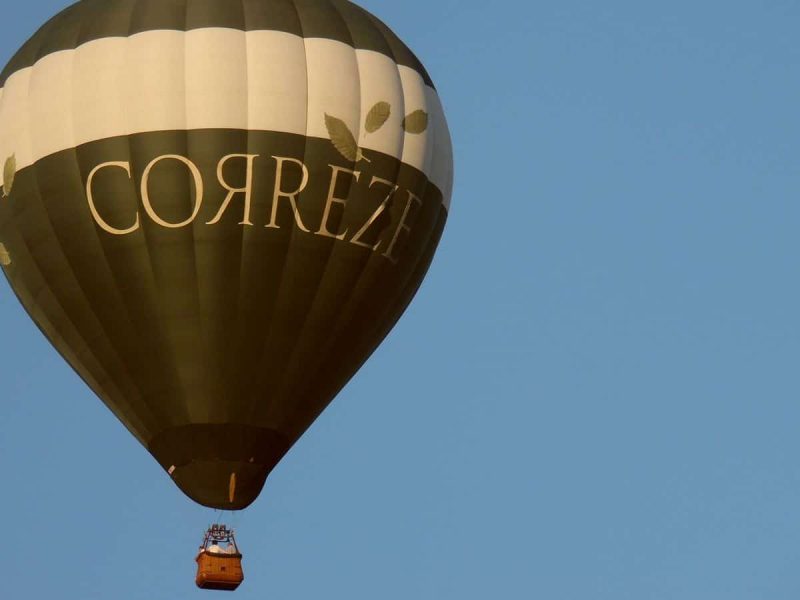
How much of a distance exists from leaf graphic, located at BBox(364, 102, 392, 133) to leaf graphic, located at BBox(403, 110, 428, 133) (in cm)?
39

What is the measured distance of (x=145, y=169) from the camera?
137 ft

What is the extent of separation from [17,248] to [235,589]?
17.9ft

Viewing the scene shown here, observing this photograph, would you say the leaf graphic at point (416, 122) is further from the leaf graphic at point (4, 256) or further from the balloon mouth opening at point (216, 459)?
the leaf graphic at point (4, 256)

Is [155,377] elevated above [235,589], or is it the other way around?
[155,377]

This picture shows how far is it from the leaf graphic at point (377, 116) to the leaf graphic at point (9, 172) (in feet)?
15.6

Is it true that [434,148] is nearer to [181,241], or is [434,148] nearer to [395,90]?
[395,90]

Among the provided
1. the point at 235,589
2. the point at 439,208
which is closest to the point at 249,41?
the point at 439,208

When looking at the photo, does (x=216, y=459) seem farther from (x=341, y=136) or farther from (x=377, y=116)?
(x=377, y=116)

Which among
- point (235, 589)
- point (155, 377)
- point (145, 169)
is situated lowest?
point (235, 589)

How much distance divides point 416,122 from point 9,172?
219 inches

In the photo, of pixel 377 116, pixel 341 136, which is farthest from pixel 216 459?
pixel 377 116

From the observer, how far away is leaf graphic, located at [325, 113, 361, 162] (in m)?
42.3

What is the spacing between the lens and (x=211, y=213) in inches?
1646

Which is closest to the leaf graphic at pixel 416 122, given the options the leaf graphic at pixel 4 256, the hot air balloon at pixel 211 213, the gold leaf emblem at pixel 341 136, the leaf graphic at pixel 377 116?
the hot air balloon at pixel 211 213
